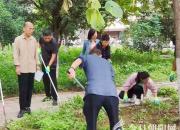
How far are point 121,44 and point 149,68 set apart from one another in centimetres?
1395

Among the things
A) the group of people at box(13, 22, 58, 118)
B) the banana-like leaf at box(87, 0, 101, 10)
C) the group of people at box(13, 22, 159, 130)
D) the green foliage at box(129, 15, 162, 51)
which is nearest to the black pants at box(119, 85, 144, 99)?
the group of people at box(13, 22, 159, 130)

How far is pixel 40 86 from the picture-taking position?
14.0 m

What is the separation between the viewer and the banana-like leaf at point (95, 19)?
416 cm

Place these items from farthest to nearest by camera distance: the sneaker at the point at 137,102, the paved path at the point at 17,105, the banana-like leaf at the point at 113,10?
the sneaker at the point at 137,102, the paved path at the point at 17,105, the banana-like leaf at the point at 113,10

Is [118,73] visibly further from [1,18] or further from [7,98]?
[1,18]

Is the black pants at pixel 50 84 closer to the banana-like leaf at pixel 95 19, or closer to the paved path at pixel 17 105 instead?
the paved path at pixel 17 105

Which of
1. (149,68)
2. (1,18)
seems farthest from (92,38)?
(1,18)

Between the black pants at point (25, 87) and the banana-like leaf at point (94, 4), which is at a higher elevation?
the banana-like leaf at point (94, 4)

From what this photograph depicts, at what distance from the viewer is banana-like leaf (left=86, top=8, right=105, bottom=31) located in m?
4.16

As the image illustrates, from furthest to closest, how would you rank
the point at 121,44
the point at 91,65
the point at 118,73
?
the point at 121,44 < the point at 118,73 < the point at 91,65

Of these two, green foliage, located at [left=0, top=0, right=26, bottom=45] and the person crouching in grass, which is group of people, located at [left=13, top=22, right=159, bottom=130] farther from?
green foliage, located at [left=0, top=0, right=26, bottom=45]

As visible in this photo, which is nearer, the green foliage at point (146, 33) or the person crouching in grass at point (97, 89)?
the person crouching in grass at point (97, 89)

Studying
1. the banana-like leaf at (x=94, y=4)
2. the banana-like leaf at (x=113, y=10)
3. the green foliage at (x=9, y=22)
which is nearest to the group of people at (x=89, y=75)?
the banana-like leaf at (x=94, y=4)

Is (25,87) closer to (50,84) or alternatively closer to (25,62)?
(25,62)
